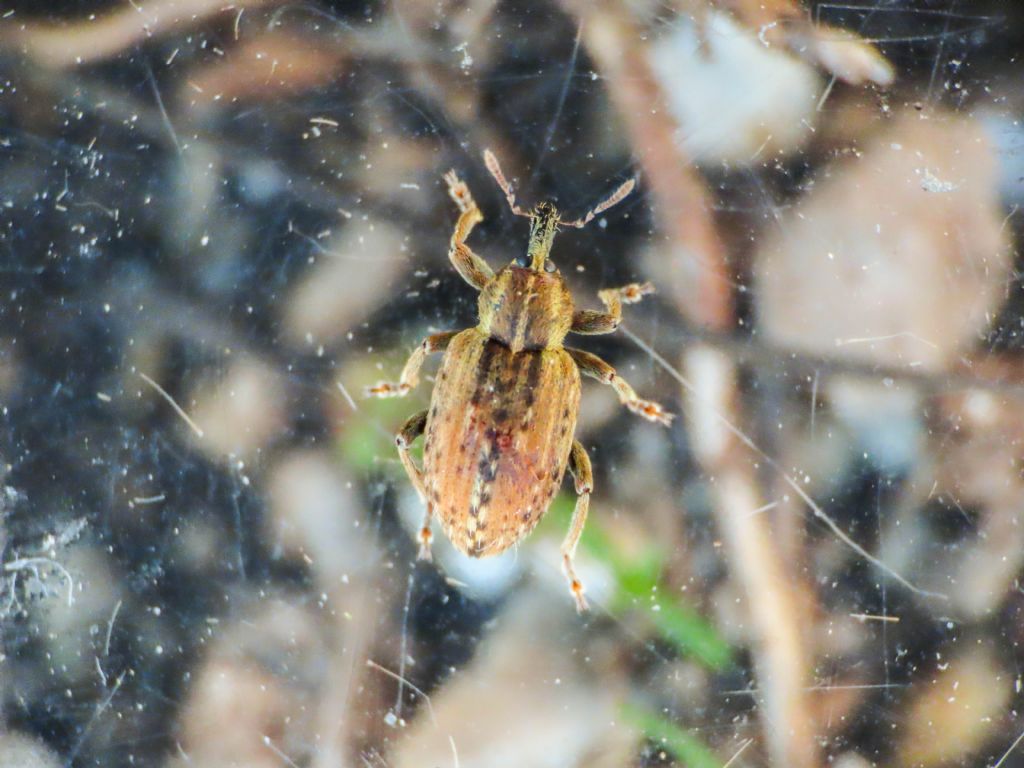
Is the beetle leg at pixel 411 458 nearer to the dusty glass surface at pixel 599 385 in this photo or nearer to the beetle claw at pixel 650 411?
the dusty glass surface at pixel 599 385

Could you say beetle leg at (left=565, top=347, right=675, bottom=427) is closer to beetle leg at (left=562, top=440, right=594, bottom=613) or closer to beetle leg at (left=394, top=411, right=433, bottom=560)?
beetle leg at (left=562, top=440, right=594, bottom=613)

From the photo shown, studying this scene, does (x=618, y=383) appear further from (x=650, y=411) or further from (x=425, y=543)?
(x=425, y=543)

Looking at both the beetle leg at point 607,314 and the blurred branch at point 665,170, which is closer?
the beetle leg at point 607,314

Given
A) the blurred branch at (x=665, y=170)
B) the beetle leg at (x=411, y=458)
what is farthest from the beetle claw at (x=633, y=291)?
the beetle leg at (x=411, y=458)

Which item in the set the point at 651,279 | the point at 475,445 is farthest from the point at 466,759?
the point at 651,279

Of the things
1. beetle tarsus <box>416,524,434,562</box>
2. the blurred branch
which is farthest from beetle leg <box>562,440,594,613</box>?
the blurred branch

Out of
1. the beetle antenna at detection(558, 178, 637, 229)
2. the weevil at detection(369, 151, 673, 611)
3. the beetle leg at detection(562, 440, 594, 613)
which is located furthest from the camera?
the beetle antenna at detection(558, 178, 637, 229)

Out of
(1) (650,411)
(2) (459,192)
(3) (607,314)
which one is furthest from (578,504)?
(2) (459,192)
